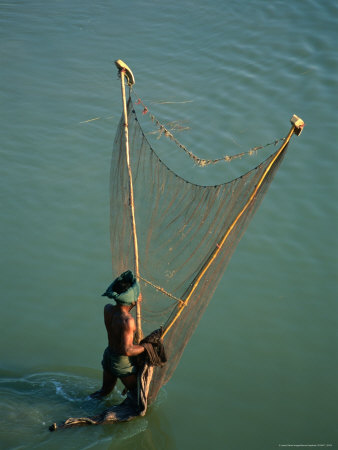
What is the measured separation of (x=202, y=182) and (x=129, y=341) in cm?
312

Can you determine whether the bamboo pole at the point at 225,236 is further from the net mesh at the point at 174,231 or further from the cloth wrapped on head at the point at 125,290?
the cloth wrapped on head at the point at 125,290

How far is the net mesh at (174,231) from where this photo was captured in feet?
12.2

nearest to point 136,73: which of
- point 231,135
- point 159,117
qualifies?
point 159,117

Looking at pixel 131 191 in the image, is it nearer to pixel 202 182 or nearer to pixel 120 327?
pixel 120 327

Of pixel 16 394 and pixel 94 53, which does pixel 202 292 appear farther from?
pixel 94 53

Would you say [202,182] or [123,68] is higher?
[123,68]

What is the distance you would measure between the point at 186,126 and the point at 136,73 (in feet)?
5.63

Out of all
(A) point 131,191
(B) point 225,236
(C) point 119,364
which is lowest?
(C) point 119,364

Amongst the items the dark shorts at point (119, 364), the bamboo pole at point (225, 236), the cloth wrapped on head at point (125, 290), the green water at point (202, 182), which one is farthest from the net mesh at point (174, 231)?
the green water at point (202, 182)

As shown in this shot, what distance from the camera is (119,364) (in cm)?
381

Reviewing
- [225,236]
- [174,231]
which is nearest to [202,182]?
[174,231]

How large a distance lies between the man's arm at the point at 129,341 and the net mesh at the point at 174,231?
251mm

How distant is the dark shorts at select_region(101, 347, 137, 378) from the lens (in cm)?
381

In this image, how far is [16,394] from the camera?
427cm
